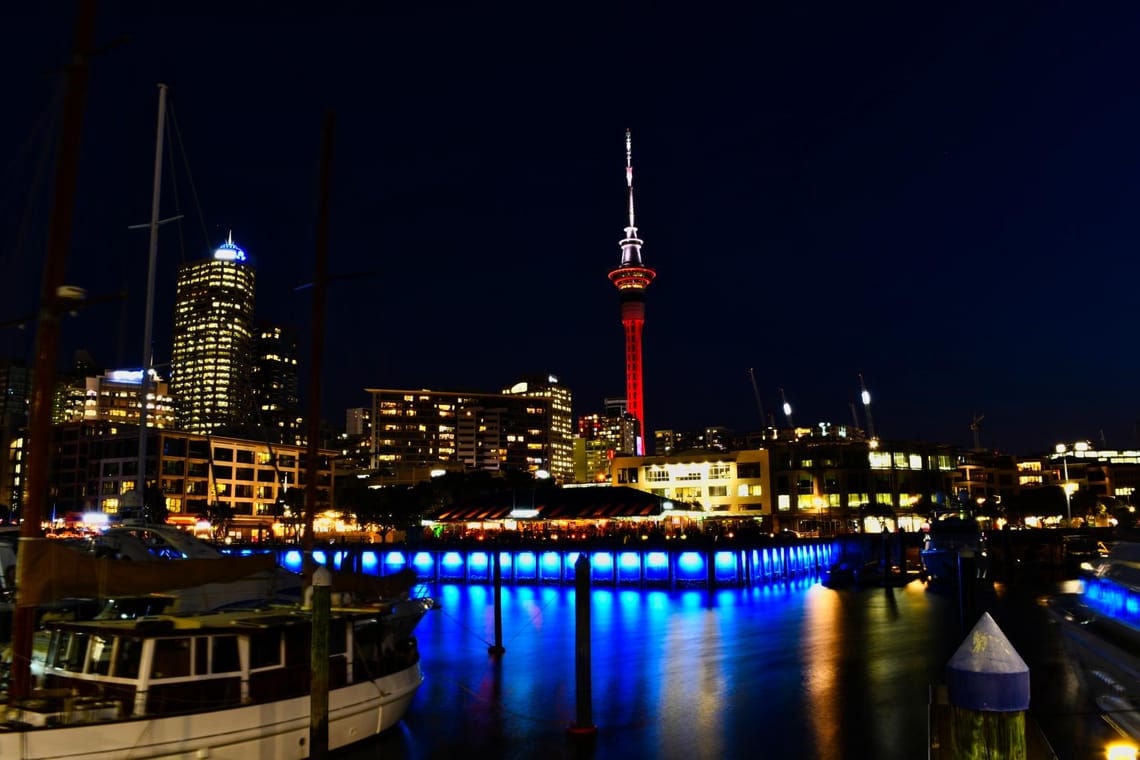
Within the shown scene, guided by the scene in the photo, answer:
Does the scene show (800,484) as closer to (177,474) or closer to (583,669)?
(177,474)

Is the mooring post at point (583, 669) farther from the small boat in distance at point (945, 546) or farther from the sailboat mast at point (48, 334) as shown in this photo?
the small boat in distance at point (945, 546)

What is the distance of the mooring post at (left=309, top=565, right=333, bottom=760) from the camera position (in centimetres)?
1978

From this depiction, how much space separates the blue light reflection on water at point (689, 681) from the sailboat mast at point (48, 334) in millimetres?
9805

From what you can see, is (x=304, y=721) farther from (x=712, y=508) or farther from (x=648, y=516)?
(x=712, y=508)

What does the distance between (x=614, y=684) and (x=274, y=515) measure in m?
123

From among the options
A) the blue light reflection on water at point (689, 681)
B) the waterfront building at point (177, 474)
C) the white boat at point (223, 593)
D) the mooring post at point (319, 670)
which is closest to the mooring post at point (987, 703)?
the mooring post at point (319, 670)

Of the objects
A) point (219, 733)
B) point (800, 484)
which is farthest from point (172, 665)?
point (800, 484)

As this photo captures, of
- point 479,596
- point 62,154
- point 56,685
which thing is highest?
point 62,154

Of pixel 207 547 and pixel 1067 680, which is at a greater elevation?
pixel 207 547

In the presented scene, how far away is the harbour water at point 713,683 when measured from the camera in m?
26.0

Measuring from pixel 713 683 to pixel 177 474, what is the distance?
432ft

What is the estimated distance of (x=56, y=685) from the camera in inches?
815

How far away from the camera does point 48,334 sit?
17.9 meters

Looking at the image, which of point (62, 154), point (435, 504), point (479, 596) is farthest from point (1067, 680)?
point (435, 504)
